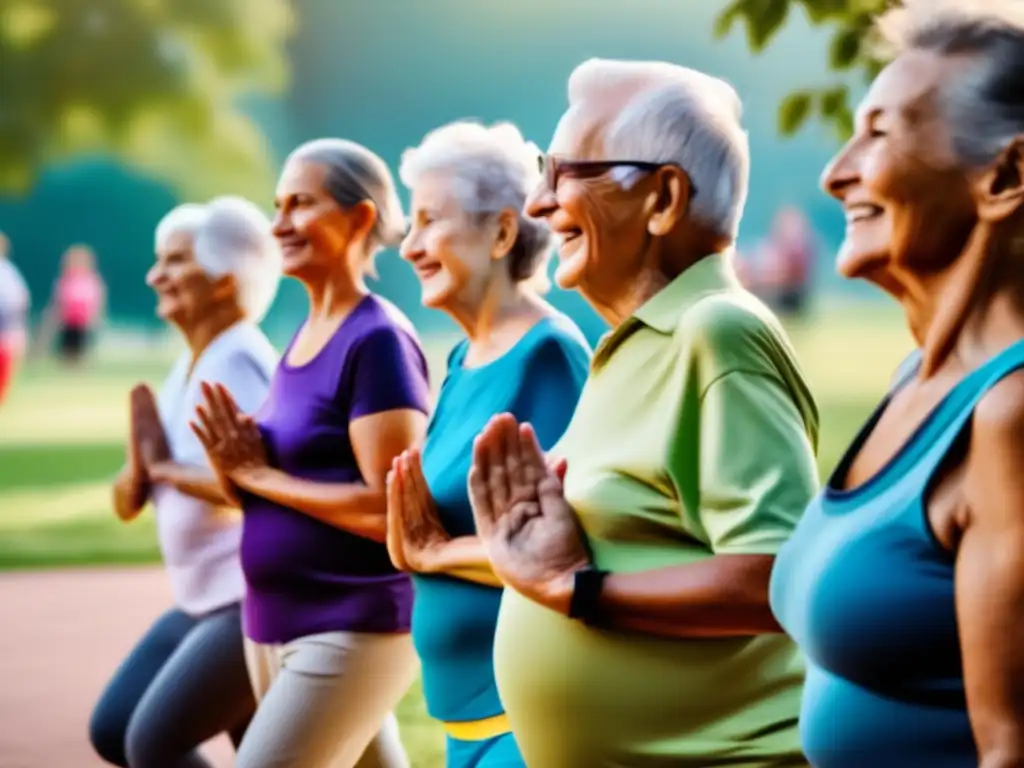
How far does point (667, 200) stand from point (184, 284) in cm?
200

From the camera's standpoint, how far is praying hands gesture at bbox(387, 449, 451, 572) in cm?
231

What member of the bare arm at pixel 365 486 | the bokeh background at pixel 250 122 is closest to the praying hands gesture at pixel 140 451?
the bare arm at pixel 365 486

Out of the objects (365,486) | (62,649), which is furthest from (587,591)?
(62,649)

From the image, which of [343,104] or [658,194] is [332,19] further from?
[658,194]

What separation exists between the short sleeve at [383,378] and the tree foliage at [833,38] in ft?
2.68

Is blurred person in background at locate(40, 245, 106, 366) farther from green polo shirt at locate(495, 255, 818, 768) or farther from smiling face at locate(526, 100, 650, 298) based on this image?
green polo shirt at locate(495, 255, 818, 768)

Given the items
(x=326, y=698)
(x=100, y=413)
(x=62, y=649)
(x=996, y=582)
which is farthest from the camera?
(x=100, y=413)

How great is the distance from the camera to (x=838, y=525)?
1471 millimetres

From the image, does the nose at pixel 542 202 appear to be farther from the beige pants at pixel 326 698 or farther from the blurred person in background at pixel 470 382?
the beige pants at pixel 326 698

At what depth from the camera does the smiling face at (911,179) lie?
1455 mm

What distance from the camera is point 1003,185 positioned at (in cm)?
143

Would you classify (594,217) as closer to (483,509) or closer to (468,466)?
(483,509)

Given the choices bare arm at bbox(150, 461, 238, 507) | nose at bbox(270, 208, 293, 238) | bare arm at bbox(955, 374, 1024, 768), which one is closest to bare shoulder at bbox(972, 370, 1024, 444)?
bare arm at bbox(955, 374, 1024, 768)

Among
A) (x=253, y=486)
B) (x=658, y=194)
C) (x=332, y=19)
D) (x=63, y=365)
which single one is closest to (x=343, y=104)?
(x=332, y=19)
